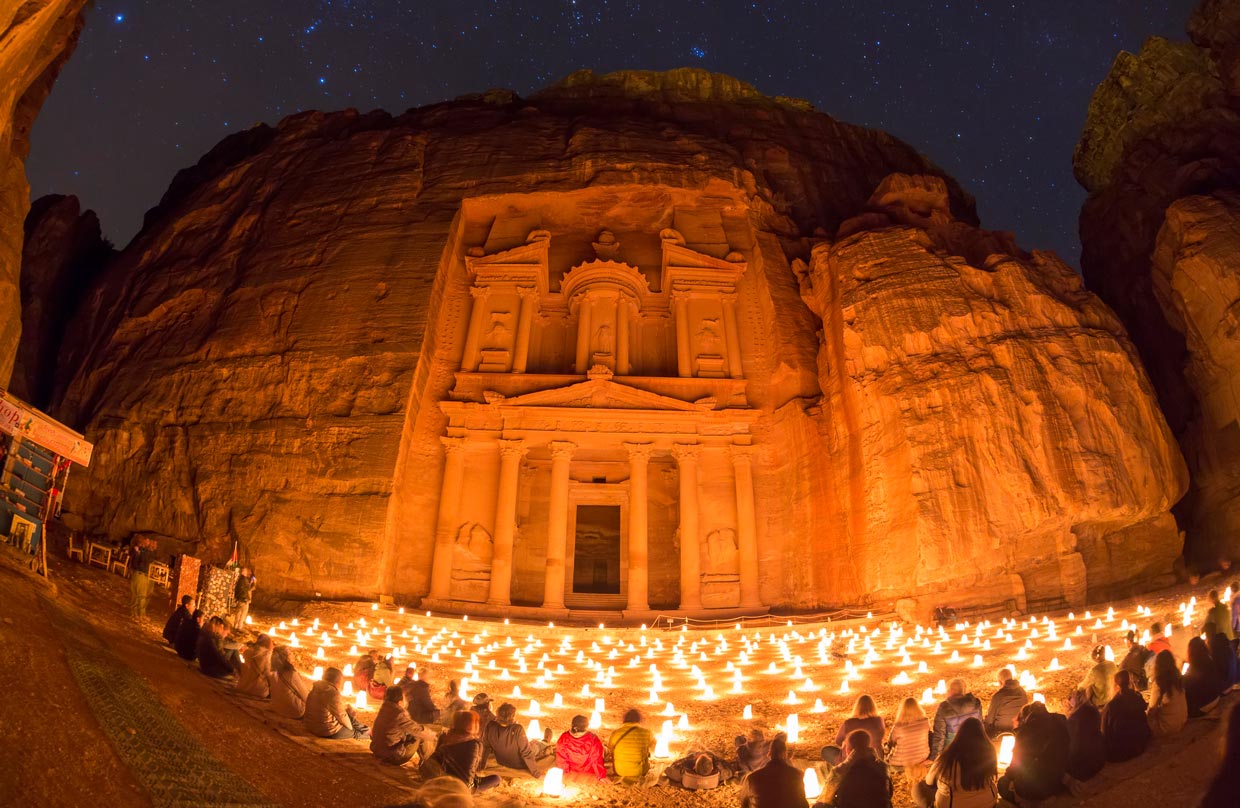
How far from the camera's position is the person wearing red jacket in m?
→ 8.24

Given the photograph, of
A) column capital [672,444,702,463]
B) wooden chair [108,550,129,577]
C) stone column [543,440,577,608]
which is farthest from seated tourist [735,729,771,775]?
column capital [672,444,702,463]

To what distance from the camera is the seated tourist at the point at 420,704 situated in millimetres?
9766

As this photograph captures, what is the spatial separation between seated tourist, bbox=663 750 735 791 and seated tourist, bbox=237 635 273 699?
4.80 meters

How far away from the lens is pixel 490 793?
7.84 metres

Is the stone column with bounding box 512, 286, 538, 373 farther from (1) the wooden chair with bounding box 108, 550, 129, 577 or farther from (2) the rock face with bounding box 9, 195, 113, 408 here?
(2) the rock face with bounding box 9, 195, 113, 408

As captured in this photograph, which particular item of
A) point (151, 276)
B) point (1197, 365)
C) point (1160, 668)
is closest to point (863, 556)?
point (1197, 365)

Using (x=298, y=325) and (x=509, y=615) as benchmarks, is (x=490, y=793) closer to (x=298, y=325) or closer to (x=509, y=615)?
(x=509, y=615)

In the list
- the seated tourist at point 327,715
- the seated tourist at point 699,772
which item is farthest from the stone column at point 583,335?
the seated tourist at point 699,772

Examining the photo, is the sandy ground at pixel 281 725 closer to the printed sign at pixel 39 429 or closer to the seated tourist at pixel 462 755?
the seated tourist at pixel 462 755

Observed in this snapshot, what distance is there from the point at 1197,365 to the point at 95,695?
23.9 m

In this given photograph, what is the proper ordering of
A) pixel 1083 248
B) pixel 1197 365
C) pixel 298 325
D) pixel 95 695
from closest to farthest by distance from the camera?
1. pixel 95 695
2. pixel 1197 365
3. pixel 298 325
4. pixel 1083 248

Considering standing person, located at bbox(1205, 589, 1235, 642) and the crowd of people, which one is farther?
standing person, located at bbox(1205, 589, 1235, 642)

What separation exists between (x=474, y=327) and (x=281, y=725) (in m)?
20.1

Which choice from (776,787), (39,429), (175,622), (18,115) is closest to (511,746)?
(776,787)
